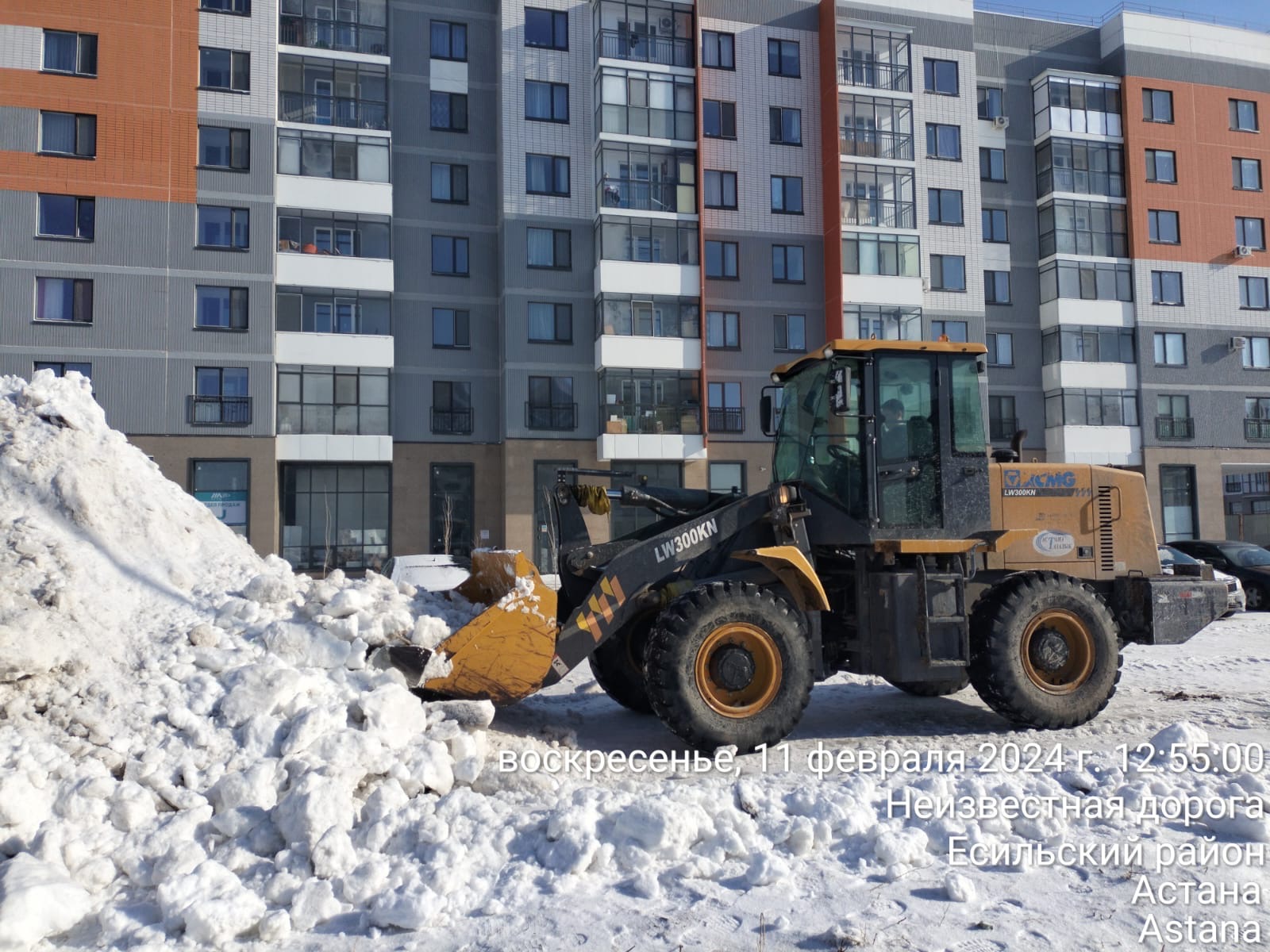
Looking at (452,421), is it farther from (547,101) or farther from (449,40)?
(449,40)

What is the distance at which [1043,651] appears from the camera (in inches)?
342

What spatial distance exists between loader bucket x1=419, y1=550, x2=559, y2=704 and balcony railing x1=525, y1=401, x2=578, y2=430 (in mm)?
25214

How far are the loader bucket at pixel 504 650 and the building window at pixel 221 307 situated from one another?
83.3 feet

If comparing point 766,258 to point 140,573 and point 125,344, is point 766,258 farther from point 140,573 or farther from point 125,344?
point 140,573

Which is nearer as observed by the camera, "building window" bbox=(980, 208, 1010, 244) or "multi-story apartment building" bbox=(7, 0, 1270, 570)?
"multi-story apartment building" bbox=(7, 0, 1270, 570)

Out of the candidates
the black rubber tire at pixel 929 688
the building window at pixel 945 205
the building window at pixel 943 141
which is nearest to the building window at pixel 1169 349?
the building window at pixel 945 205

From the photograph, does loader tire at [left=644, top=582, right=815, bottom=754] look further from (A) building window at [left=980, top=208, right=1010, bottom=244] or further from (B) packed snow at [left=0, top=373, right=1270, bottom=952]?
(A) building window at [left=980, top=208, right=1010, bottom=244]

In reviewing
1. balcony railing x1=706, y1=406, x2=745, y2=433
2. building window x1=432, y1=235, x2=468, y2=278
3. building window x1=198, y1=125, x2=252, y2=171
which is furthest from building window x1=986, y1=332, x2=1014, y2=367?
building window x1=198, y1=125, x2=252, y2=171

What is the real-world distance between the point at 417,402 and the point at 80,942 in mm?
28502

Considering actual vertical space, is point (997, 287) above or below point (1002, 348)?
above

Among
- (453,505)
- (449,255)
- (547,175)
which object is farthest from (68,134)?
(453,505)

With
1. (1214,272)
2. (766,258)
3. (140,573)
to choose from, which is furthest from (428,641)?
(1214,272)

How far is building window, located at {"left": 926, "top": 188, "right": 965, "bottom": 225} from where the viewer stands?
36.8 m

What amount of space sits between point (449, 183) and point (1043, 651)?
28574 millimetres
